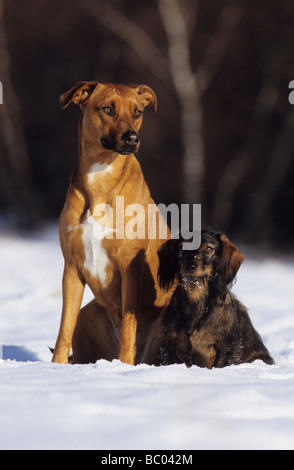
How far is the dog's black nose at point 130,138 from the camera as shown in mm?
4793

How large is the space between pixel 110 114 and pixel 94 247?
0.85 meters

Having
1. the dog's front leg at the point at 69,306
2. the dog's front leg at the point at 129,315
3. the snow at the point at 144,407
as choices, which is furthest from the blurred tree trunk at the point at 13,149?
the snow at the point at 144,407

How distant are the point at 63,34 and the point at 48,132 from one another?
5.32 ft

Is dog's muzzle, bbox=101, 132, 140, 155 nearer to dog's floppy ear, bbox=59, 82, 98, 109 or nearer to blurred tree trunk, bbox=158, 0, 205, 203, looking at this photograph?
dog's floppy ear, bbox=59, 82, 98, 109

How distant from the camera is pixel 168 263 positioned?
203 inches

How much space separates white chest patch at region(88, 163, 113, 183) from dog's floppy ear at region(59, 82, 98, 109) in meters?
0.42

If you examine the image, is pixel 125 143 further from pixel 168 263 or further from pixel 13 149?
pixel 13 149

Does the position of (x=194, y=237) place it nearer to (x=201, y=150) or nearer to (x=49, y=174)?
(x=201, y=150)

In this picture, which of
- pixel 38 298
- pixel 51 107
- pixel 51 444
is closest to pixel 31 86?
pixel 51 107

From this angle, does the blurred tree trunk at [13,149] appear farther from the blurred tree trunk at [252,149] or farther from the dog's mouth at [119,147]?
the dog's mouth at [119,147]

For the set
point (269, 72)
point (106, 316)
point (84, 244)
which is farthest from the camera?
point (269, 72)

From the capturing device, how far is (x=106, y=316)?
546 centimetres

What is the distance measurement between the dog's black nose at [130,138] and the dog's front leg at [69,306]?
955mm

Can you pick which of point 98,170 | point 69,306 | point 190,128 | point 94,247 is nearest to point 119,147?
point 98,170
